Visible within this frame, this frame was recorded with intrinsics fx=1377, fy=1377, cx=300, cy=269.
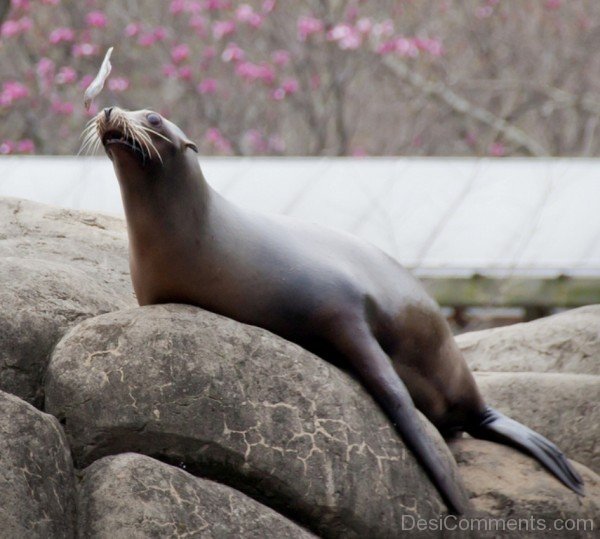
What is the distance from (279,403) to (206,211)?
2.27ft

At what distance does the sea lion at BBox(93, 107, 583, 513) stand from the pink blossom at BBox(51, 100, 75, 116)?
29.5ft

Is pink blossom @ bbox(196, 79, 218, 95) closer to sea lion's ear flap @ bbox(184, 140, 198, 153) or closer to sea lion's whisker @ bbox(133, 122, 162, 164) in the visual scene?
sea lion's ear flap @ bbox(184, 140, 198, 153)

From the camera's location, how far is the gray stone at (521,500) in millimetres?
4559

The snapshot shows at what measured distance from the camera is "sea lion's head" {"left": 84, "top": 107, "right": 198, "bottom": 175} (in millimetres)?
4145

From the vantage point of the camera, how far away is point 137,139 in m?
4.20

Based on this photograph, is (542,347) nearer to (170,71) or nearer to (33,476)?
(33,476)

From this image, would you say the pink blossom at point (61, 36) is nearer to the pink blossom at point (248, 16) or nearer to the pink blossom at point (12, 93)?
the pink blossom at point (12, 93)

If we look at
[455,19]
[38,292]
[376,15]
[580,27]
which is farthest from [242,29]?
[38,292]

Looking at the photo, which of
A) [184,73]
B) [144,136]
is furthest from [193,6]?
[144,136]

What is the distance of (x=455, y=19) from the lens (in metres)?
14.4

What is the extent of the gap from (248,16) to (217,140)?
1.21 meters

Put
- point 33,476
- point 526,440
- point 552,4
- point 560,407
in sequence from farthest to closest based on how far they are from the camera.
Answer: point 552,4, point 560,407, point 526,440, point 33,476

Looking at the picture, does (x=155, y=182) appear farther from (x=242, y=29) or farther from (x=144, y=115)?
(x=242, y=29)

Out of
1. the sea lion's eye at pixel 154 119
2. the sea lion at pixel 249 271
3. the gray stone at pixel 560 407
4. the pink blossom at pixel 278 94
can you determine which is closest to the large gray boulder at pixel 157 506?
the sea lion at pixel 249 271
